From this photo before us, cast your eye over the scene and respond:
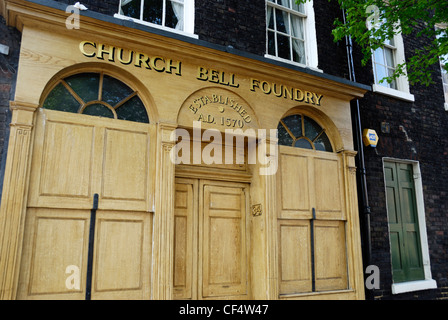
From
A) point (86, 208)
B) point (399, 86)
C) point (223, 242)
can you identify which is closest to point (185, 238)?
point (223, 242)

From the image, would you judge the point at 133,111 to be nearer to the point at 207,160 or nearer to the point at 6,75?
the point at 207,160

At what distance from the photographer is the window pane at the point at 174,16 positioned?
5.98 m

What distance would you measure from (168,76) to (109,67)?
80 cm

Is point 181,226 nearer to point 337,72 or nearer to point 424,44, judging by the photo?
point 337,72

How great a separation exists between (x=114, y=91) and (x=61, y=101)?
0.70 metres

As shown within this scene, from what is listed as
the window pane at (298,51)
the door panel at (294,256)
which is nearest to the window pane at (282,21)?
the window pane at (298,51)

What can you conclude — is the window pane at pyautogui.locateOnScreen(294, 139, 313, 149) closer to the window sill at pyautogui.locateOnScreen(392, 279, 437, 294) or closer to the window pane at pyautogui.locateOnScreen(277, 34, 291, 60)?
the window pane at pyautogui.locateOnScreen(277, 34, 291, 60)

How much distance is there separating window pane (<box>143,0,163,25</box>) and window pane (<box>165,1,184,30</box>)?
0.39 feet

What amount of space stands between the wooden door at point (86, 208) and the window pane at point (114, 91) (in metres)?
0.34

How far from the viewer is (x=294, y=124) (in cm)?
653

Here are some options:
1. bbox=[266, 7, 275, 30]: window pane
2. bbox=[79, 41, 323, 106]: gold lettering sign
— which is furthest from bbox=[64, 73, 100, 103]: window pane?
bbox=[266, 7, 275, 30]: window pane

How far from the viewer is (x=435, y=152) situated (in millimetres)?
8055

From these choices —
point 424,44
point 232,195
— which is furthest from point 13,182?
point 424,44

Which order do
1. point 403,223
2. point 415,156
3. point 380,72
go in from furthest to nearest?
point 380,72, point 415,156, point 403,223
